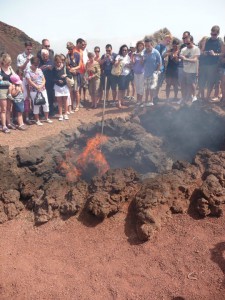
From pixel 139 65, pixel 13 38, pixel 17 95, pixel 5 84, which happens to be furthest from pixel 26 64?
pixel 13 38

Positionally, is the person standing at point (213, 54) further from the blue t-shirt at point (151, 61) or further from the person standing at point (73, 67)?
the person standing at point (73, 67)

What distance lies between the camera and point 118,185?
18.8 ft

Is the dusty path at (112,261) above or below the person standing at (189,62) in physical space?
below

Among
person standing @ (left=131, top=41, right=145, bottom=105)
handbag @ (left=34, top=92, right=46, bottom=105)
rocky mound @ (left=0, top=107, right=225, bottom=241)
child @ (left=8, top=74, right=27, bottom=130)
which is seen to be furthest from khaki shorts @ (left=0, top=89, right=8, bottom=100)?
person standing @ (left=131, top=41, right=145, bottom=105)

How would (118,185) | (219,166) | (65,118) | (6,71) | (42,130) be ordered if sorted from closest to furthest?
(118,185) < (219,166) < (6,71) < (42,130) < (65,118)

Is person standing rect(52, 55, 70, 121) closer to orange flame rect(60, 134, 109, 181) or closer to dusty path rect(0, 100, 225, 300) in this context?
orange flame rect(60, 134, 109, 181)

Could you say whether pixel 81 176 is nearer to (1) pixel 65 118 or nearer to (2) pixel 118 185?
(2) pixel 118 185

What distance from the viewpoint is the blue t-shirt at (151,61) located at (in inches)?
399

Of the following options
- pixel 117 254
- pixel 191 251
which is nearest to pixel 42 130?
pixel 117 254

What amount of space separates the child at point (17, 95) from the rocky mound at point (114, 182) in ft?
5.51

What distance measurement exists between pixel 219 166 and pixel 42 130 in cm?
561

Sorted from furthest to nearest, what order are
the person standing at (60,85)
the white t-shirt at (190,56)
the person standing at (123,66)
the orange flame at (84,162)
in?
the person standing at (123,66) → the white t-shirt at (190,56) → the person standing at (60,85) → the orange flame at (84,162)

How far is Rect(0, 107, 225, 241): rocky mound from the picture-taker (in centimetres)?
539

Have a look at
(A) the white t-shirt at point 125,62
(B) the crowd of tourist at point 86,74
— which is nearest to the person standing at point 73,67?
(B) the crowd of tourist at point 86,74
